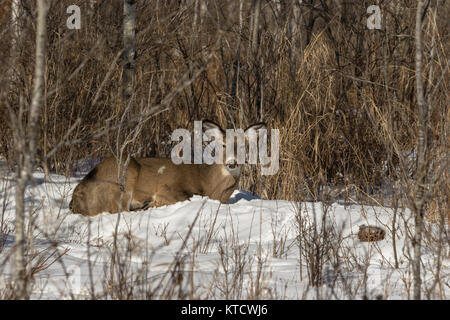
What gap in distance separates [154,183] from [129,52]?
1953mm

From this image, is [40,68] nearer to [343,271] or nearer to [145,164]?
[343,271]

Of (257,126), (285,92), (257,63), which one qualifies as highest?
(257,63)

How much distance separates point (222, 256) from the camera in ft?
14.0

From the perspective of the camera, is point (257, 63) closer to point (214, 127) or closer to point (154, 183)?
point (214, 127)

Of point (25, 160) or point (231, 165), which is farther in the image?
point (231, 165)

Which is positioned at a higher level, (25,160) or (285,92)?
(285,92)

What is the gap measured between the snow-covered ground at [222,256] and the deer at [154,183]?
19 cm

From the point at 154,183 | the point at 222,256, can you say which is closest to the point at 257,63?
the point at 154,183

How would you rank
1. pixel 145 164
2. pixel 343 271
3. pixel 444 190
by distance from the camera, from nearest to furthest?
pixel 343 271, pixel 444 190, pixel 145 164

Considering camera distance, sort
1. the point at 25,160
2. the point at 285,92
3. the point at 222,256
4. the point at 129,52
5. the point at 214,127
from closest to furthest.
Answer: the point at 25,160
the point at 222,256
the point at 214,127
the point at 285,92
the point at 129,52

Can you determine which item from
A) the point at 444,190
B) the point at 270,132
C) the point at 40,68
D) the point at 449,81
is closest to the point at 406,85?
the point at 449,81

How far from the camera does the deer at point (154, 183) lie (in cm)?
723
